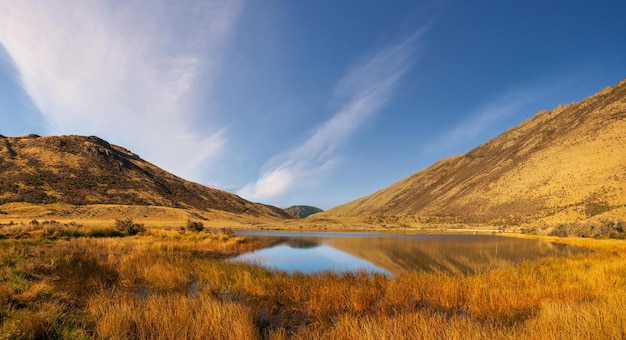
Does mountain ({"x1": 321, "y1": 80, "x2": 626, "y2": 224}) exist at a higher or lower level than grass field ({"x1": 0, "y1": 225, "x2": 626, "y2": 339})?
higher

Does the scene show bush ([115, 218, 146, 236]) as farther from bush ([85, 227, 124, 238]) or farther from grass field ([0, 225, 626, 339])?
grass field ([0, 225, 626, 339])

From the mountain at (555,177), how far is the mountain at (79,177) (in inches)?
3371

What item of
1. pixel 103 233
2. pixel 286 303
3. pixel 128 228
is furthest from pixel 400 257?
pixel 128 228

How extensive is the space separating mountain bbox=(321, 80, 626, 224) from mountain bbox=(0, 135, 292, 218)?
281 ft

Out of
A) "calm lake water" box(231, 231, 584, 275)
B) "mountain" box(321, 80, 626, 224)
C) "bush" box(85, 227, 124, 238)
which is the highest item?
"mountain" box(321, 80, 626, 224)

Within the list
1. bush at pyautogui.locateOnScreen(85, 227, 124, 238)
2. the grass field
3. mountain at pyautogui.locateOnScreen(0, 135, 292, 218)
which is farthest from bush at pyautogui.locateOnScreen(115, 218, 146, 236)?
mountain at pyautogui.locateOnScreen(0, 135, 292, 218)

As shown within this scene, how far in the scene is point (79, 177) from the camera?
9625 centimetres

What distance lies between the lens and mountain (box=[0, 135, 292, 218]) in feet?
268

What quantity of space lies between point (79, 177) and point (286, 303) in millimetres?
110507

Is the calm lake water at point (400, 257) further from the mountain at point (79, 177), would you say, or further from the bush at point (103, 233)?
the mountain at point (79, 177)

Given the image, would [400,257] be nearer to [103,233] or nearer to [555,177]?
[103,233]

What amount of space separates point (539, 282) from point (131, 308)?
40.4 ft

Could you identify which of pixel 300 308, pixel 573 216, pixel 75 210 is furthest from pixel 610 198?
pixel 75 210

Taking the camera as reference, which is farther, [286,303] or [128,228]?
[128,228]
